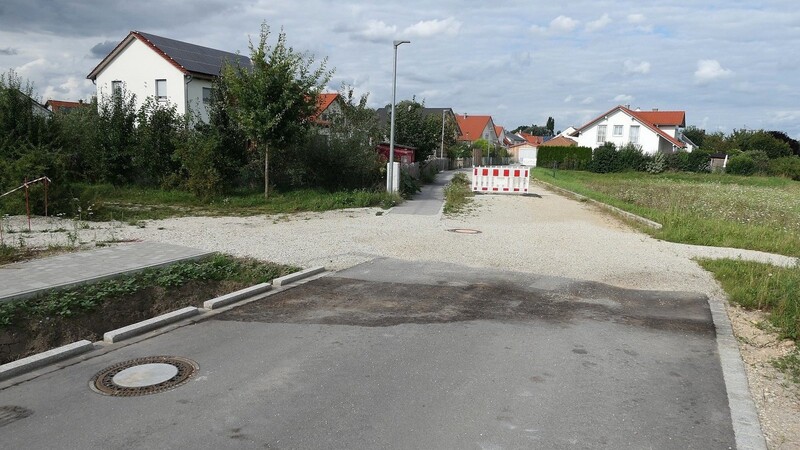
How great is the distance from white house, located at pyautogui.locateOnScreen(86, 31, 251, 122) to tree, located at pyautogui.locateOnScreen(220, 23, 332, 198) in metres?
12.7

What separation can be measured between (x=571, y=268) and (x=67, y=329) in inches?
300

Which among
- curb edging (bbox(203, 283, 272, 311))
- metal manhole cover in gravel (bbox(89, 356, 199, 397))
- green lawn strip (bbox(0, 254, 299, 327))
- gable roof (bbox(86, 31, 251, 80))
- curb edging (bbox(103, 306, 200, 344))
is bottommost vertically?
metal manhole cover in gravel (bbox(89, 356, 199, 397))

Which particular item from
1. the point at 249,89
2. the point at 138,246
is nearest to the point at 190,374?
the point at 138,246

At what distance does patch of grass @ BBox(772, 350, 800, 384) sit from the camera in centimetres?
527

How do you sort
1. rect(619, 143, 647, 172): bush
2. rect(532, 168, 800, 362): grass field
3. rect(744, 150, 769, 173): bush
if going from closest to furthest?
rect(532, 168, 800, 362): grass field
rect(744, 150, 769, 173): bush
rect(619, 143, 647, 172): bush

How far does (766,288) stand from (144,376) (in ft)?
25.7

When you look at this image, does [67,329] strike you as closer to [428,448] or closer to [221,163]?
[428,448]

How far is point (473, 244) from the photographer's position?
1235 centimetres

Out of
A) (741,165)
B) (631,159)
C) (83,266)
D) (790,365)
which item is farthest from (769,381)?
(741,165)

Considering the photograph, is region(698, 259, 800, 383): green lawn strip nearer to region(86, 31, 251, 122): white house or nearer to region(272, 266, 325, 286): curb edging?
region(272, 266, 325, 286): curb edging

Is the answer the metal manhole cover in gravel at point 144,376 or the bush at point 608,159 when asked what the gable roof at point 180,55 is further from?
the bush at point 608,159

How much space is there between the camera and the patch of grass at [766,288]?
6.67m

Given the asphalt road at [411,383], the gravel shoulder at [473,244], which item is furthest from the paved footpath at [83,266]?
the asphalt road at [411,383]

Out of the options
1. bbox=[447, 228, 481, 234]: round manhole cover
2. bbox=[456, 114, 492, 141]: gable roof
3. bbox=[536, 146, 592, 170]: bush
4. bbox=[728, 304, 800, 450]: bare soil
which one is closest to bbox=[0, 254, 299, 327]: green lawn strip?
bbox=[447, 228, 481, 234]: round manhole cover
